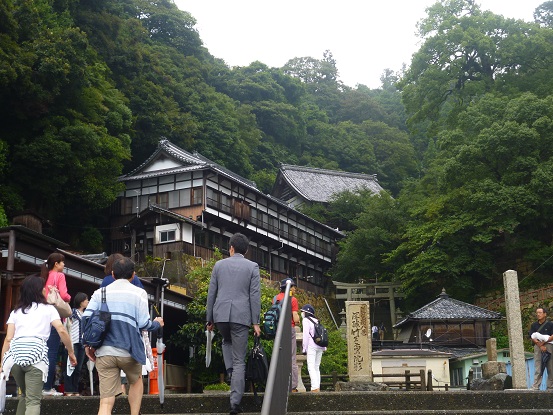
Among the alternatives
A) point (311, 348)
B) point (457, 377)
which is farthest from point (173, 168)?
point (311, 348)

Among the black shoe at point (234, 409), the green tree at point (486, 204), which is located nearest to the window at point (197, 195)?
the green tree at point (486, 204)

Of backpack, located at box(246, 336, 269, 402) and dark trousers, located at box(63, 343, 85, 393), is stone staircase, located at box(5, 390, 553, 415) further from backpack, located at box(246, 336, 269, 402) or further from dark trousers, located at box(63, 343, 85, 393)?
dark trousers, located at box(63, 343, 85, 393)

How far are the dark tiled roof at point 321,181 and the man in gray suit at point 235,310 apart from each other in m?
43.6

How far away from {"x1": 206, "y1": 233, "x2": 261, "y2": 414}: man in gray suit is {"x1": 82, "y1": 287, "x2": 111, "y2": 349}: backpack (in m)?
1.32

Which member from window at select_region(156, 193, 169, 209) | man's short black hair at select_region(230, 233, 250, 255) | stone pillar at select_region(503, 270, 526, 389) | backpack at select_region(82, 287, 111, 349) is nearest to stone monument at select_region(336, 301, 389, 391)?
stone pillar at select_region(503, 270, 526, 389)

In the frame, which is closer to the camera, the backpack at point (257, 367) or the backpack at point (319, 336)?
the backpack at point (257, 367)

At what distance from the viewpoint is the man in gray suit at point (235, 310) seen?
7.00 m

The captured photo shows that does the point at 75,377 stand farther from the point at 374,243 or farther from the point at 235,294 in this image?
the point at 374,243

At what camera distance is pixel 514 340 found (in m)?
11.3

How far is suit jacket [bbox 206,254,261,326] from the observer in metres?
7.12

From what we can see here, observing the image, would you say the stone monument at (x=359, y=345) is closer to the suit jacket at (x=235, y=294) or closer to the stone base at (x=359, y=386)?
the stone base at (x=359, y=386)

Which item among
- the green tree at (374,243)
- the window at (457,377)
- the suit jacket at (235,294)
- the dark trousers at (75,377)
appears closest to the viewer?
the suit jacket at (235,294)

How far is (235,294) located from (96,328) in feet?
5.23

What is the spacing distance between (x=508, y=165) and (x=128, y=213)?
20138mm
